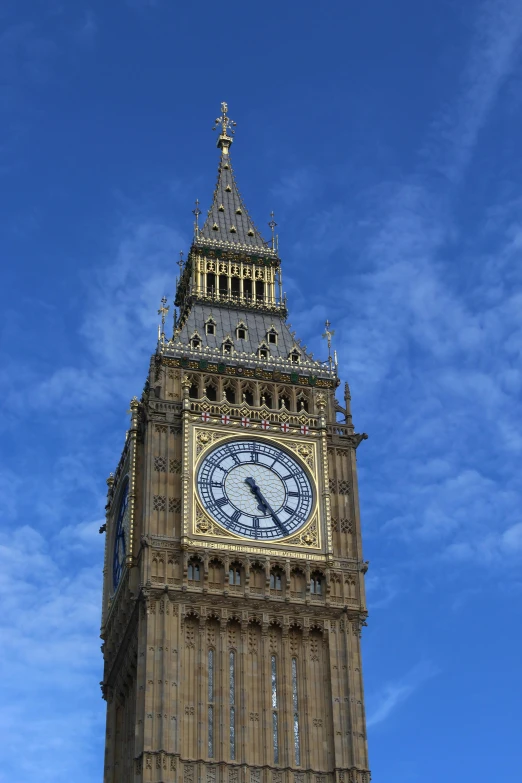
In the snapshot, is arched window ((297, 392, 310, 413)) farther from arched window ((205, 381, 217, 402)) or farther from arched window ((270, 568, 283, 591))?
arched window ((270, 568, 283, 591))

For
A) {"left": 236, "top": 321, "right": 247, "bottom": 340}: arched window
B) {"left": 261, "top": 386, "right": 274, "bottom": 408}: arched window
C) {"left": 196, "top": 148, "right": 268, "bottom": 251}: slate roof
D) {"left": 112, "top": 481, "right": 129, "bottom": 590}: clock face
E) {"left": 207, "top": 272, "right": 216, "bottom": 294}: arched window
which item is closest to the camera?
{"left": 112, "top": 481, "right": 129, "bottom": 590}: clock face

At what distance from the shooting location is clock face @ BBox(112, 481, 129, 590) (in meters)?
67.1

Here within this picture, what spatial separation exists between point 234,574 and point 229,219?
21.5 meters

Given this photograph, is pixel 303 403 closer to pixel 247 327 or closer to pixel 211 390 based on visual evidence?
pixel 211 390

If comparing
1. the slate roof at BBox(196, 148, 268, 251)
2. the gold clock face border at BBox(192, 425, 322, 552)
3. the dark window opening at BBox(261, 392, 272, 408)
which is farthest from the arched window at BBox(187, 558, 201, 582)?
the slate roof at BBox(196, 148, 268, 251)

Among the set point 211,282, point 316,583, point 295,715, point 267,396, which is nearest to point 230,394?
point 267,396

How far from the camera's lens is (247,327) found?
73.6m

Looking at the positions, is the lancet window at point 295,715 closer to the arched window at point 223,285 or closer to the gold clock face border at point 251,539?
the gold clock face border at point 251,539

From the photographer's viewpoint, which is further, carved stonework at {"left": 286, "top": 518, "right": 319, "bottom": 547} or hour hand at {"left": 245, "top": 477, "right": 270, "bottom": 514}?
hour hand at {"left": 245, "top": 477, "right": 270, "bottom": 514}

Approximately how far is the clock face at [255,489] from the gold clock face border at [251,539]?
6.4 inches

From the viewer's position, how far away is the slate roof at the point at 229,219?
7812cm

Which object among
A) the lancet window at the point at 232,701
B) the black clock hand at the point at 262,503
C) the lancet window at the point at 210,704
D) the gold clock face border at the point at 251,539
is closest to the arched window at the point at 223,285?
the gold clock face border at the point at 251,539

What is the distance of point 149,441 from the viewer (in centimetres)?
6656

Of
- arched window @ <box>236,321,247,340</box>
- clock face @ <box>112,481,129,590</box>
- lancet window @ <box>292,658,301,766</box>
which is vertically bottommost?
lancet window @ <box>292,658,301,766</box>
